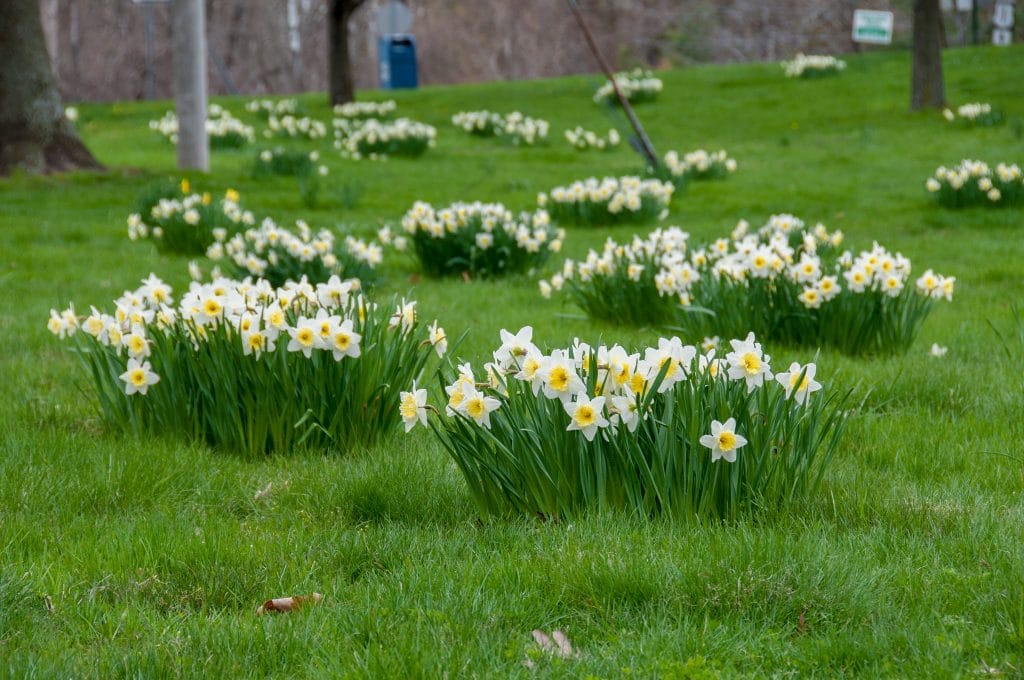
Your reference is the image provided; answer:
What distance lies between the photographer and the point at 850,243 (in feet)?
27.3

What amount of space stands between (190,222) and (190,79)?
4.63 meters

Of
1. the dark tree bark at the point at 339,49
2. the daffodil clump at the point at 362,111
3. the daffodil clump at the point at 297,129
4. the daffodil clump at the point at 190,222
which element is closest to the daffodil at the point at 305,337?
the daffodil clump at the point at 190,222

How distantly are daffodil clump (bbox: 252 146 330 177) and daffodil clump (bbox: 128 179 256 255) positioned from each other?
3884mm

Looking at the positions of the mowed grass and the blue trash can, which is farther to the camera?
the blue trash can

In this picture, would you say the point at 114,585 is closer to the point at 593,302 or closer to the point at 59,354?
the point at 59,354

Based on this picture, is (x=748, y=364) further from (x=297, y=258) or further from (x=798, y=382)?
(x=297, y=258)

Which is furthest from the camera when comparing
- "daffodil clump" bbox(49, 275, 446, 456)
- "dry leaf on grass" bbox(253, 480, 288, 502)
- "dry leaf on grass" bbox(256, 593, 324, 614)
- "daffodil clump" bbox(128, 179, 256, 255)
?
"daffodil clump" bbox(128, 179, 256, 255)

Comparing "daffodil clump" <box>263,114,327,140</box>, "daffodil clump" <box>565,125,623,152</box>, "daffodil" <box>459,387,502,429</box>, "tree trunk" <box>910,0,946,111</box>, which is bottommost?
"daffodil" <box>459,387,502,429</box>

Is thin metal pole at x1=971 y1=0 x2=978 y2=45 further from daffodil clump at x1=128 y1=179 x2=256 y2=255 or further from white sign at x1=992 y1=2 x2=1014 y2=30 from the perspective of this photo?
daffodil clump at x1=128 y1=179 x2=256 y2=255

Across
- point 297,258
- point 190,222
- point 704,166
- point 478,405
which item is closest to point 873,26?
point 704,166

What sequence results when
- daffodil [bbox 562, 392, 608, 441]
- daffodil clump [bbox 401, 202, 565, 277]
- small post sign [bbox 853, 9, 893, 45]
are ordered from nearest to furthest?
daffodil [bbox 562, 392, 608, 441] < daffodil clump [bbox 401, 202, 565, 277] < small post sign [bbox 853, 9, 893, 45]

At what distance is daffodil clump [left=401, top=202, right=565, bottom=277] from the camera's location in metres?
7.34

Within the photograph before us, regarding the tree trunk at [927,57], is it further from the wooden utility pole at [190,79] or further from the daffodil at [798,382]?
the daffodil at [798,382]

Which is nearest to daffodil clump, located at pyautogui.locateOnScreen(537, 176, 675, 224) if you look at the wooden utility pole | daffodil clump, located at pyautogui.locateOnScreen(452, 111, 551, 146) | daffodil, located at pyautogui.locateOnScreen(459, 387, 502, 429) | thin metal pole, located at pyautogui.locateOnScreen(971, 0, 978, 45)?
the wooden utility pole
